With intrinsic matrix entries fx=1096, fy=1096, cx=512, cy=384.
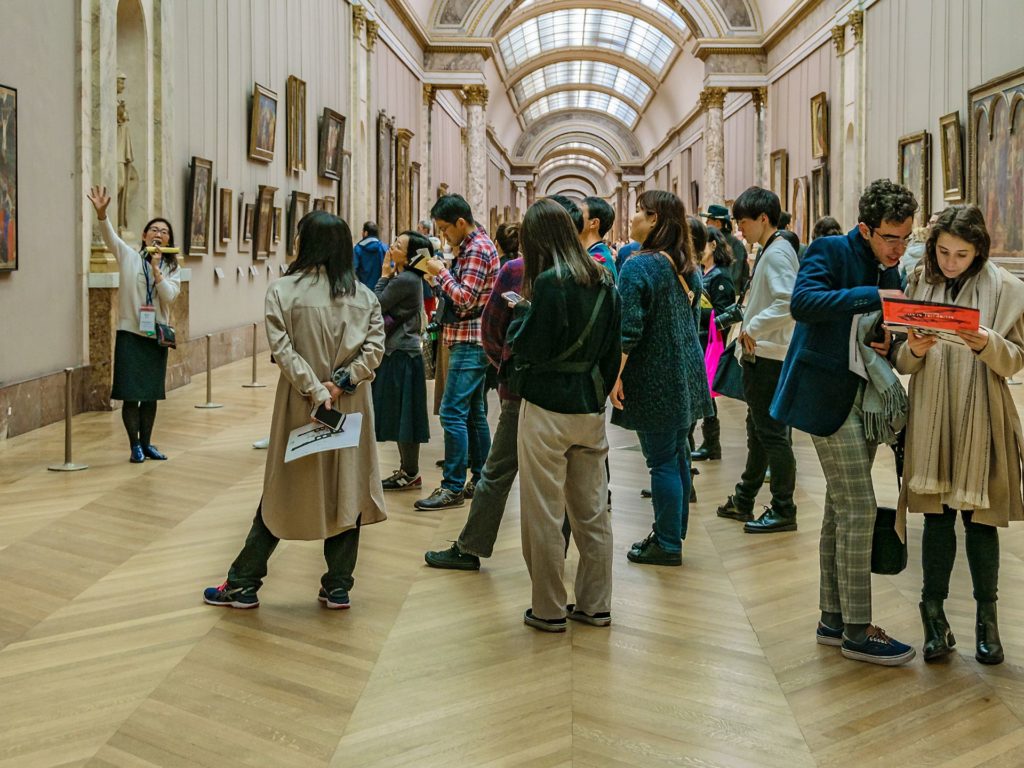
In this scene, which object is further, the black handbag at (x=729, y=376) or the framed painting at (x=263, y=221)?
the framed painting at (x=263, y=221)

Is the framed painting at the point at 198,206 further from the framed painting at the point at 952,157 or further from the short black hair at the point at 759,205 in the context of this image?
the framed painting at the point at 952,157

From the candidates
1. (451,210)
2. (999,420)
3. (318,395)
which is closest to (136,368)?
(451,210)

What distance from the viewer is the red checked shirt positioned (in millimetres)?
6430

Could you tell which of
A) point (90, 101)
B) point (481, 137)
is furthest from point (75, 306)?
point (481, 137)

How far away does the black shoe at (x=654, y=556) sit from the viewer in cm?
538

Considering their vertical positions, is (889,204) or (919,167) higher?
(919,167)

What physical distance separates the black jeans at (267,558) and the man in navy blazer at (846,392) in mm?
1860

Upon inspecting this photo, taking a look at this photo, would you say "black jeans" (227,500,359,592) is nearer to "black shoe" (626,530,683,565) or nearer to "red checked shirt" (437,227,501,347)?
"black shoe" (626,530,683,565)

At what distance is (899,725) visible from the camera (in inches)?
137

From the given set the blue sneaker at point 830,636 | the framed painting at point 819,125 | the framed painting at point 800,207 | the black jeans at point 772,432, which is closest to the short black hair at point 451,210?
the black jeans at point 772,432

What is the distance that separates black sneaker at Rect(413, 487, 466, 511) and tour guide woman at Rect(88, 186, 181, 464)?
231cm

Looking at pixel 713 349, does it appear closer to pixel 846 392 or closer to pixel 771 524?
pixel 771 524

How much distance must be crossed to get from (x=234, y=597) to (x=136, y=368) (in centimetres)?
345

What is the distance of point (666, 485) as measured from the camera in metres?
5.35
